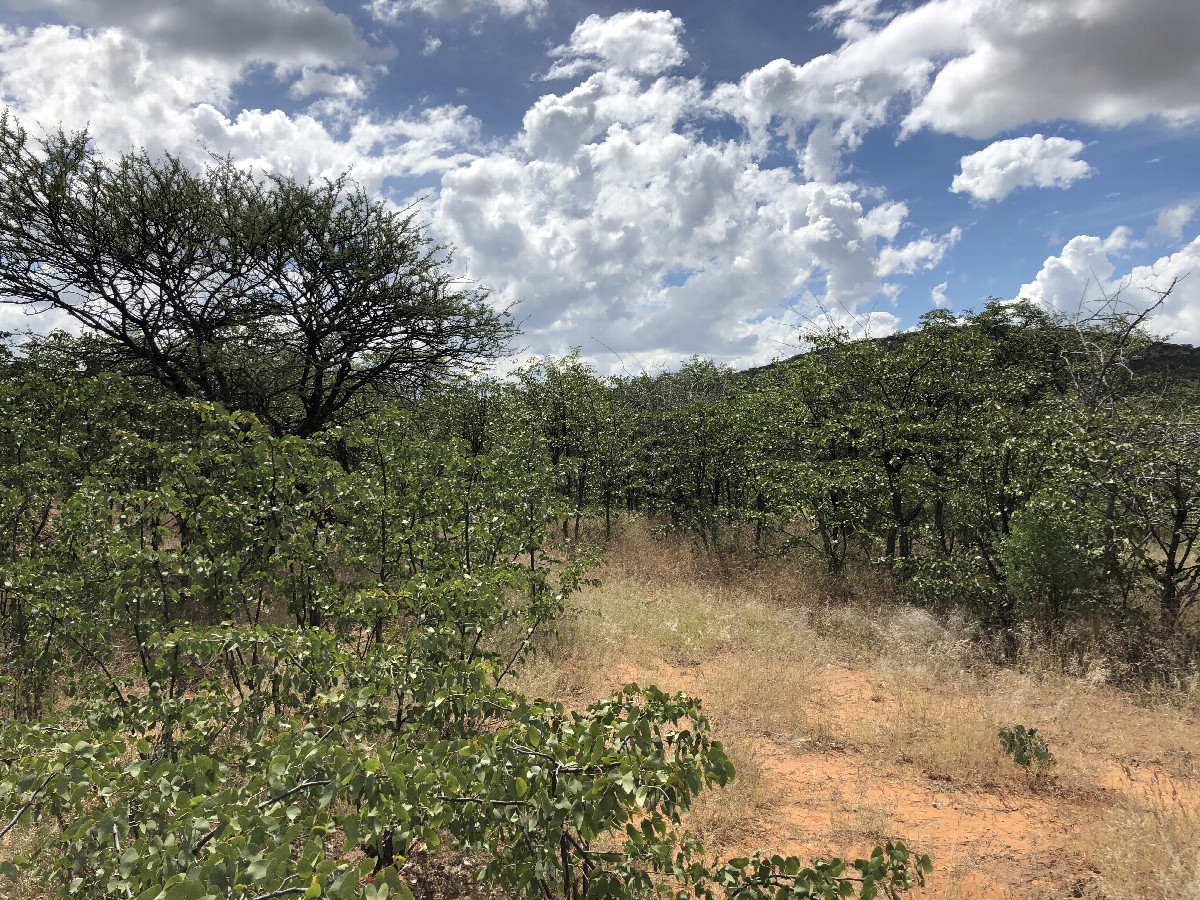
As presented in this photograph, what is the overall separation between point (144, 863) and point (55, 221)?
12.4 meters

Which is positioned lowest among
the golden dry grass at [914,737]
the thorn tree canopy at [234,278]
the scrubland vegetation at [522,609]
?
the golden dry grass at [914,737]

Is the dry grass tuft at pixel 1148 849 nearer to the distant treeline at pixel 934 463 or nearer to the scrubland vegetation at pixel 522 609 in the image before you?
the scrubland vegetation at pixel 522 609

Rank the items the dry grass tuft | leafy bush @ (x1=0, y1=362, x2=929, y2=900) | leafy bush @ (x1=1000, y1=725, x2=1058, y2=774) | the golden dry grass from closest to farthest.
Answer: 1. leafy bush @ (x1=0, y1=362, x2=929, y2=900)
2. the dry grass tuft
3. the golden dry grass
4. leafy bush @ (x1=1000, y1=725, x2=1058, y2=774)

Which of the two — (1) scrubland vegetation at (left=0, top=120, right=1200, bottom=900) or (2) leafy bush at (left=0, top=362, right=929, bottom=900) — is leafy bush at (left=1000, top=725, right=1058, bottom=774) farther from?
(2) leafy bush at (left=0, top=362, right=929, bottom=900)

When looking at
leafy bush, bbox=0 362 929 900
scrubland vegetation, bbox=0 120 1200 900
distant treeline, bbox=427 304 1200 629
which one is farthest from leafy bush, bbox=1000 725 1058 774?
distant treeline, bbox=427 304 1200 629

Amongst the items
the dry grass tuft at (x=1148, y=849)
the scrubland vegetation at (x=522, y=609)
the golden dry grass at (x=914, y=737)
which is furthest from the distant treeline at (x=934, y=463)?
the dry grass tuft at (x=1148, y=849)

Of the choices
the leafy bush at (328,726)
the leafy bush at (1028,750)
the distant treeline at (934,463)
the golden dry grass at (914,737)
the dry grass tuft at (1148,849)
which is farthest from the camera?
the distant treeline at (934,463)

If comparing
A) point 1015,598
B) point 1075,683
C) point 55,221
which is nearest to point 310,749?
point 1075,683

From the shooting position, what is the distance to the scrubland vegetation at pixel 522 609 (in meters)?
2.13

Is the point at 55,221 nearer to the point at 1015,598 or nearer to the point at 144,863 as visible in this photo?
the point at 144,863

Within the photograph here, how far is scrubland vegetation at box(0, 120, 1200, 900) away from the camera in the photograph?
2.13 m

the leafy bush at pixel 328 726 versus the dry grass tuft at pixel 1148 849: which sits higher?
the leafy bush at pixel 328 726

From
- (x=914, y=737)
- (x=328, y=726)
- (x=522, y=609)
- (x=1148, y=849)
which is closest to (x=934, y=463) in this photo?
(x=914, y=737)

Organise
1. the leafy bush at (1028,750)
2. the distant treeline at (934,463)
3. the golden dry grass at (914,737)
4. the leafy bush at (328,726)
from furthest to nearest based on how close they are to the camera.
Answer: the distant treeline at (934,463)
the leafy bush at (1028,750)
the golden dry grass at (914,737)
the leafy bush at (328,726)
